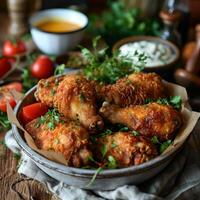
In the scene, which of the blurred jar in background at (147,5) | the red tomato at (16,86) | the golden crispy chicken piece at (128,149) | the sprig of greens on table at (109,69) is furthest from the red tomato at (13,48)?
the golden crispy chicken piece at (128,149)

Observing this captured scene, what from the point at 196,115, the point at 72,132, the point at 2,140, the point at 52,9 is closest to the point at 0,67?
the point at 2,140

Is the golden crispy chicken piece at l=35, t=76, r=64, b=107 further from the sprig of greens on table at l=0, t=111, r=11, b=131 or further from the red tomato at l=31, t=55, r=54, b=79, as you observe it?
the red tomato at l=31, t=55, r=54, b=79

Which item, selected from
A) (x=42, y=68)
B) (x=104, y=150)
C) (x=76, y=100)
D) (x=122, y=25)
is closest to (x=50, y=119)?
(x=76, y=100)

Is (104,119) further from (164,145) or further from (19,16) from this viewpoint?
(19,16)

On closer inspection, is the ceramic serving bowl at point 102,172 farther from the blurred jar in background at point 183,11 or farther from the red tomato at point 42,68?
the blurred jar in background at point 183,11

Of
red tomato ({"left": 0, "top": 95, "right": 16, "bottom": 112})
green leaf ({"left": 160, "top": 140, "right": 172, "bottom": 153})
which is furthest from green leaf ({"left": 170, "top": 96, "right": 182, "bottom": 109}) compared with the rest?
red tomato ({"left": 0, "top": 95, "right": 16, "bottom": 112})

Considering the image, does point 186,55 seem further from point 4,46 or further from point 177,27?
point 4,46

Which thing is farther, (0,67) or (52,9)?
(52,9)
